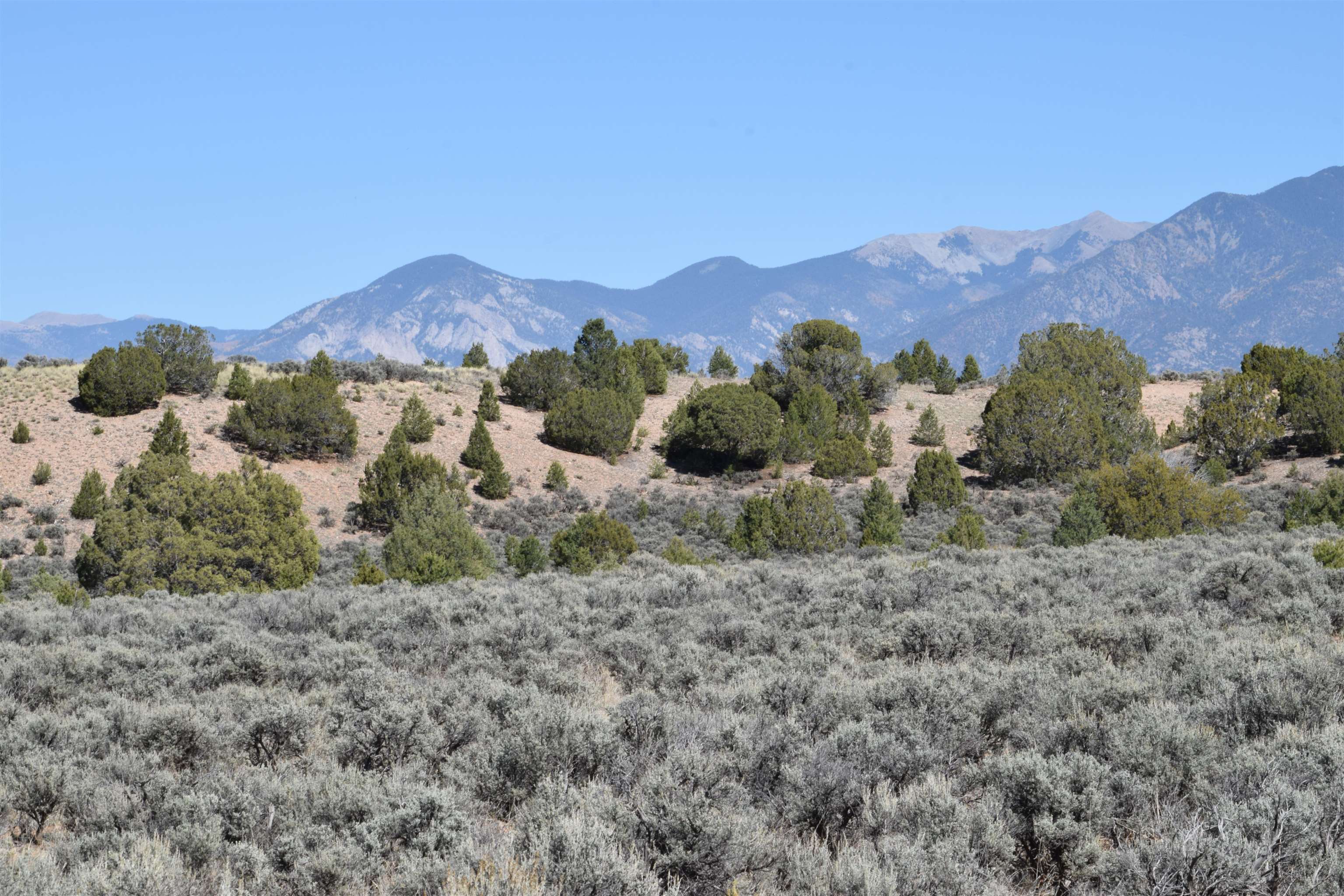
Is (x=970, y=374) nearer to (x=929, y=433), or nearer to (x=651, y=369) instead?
(x=929, y=433)

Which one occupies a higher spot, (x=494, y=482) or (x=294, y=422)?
(x=294, y=422)

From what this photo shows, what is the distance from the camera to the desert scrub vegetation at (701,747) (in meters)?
4.73

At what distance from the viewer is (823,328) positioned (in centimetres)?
4828

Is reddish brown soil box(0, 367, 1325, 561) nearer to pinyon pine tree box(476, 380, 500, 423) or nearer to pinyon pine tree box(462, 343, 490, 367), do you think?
pinyon pine tree box(476, 380, 500, 423)

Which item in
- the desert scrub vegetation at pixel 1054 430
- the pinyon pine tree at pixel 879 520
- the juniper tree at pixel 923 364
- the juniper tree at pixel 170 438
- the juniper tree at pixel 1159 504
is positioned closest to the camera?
the juniper tree at pixel 1159 504

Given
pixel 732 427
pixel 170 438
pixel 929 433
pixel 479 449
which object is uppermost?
pixel 170 438

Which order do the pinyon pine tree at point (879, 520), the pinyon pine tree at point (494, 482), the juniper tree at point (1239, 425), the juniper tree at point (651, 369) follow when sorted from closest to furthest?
the pinyon pine tree at point (879, 520) < the juniper tree at point (1239, 425) < the pinyon pine tree at point (494, 482) < the juniper tree at point (651, 369)

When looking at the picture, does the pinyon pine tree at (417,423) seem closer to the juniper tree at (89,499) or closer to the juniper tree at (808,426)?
the juniper tree at (89,499)

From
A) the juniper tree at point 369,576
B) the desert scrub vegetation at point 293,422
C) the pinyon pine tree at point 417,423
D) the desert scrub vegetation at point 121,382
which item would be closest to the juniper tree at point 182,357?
the desert scrub vegetation at point 121,382

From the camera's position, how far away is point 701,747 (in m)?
6.61

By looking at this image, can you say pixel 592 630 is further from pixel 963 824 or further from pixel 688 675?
pixel 963 824

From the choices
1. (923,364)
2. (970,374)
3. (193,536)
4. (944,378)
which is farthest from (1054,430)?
(193,536)

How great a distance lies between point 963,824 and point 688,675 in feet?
15.7

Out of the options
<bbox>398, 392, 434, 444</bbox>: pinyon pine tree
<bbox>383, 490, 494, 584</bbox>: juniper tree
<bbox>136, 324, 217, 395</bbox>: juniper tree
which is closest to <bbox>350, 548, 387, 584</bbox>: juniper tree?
<bbox>383, 490, 494, 584</bbox>: juniper tree
